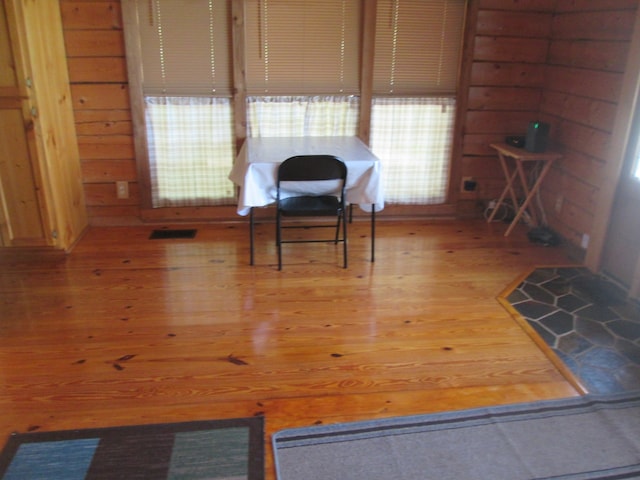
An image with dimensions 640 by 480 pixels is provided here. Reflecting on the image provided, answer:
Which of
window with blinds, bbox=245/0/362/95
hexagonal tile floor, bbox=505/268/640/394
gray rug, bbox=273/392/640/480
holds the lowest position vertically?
gray rug, bbox=273/392/640/480

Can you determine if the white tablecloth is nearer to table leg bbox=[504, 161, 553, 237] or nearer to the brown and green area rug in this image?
table leg bbox=[504, 161, 553, 237]

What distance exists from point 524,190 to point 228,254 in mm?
2373

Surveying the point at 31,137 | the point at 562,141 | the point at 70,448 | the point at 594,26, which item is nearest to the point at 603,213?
the point at 562,141

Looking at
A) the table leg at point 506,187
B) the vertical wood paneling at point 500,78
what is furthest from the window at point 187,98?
the table leg at point 506,187

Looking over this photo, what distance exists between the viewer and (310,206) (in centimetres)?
336

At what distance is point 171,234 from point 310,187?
1322 mm

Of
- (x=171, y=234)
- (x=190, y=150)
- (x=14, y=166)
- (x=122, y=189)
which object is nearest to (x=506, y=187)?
(x=190, y=150)

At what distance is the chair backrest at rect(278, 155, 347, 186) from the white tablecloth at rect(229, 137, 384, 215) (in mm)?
81

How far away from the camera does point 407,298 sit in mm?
3129

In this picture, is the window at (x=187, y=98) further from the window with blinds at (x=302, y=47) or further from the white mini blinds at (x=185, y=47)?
the window with blinds at (x=302, y=47)

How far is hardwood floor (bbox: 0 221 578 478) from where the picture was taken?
221 centimetres

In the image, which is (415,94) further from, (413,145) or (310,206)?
(310,206)

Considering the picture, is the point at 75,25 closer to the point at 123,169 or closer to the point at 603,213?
the point at 123,169

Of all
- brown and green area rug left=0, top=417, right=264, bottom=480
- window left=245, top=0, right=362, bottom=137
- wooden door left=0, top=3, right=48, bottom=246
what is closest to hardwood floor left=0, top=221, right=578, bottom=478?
brown and green area rug left=0, top=417, right=264, bottom=480
